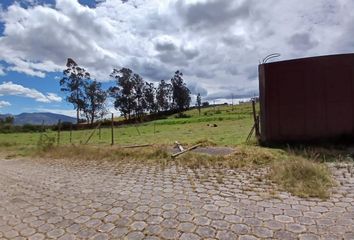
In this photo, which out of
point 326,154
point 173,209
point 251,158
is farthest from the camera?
point 326,154

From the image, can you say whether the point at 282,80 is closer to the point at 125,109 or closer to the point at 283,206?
the point at 283,206

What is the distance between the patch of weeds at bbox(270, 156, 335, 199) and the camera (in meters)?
4.64

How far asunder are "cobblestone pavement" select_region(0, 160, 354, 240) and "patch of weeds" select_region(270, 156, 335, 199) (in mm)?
214

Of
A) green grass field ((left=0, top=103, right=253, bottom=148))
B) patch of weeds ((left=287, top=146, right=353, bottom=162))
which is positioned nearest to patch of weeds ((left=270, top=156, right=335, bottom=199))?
patch of weeds ((left=287, top=146, right=353, bottom=162))

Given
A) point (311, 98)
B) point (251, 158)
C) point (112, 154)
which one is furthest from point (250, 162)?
point (112, 154)

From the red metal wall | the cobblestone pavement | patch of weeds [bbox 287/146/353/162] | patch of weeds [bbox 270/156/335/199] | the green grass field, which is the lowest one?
the cobblestone pavement

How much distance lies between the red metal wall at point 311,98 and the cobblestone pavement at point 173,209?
3633 mm

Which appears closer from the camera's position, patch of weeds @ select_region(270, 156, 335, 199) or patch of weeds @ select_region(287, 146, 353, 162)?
patch of weeds @ select_region(270, 156, 335, 199)

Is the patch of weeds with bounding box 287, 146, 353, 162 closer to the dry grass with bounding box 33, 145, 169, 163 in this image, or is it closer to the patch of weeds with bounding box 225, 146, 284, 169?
the patch of weeds with bounding box 225, 146, 284, 169

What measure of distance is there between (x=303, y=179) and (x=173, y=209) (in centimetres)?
242

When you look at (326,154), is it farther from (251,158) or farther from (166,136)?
(166,136)

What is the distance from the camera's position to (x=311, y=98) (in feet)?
31.4

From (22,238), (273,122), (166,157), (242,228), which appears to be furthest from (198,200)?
(273,122)

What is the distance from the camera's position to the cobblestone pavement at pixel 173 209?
348 centimetres
